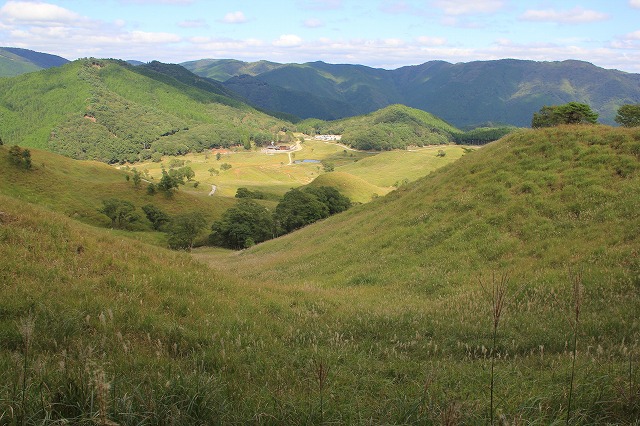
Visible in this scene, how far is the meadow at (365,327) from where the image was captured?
3914 mm

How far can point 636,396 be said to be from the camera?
4.20 meters

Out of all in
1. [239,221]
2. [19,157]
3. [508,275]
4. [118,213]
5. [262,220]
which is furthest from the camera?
[19,157]

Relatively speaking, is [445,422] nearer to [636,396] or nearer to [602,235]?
[636,396]

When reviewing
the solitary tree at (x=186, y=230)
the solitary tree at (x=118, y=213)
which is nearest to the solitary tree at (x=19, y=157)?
the solitary tree at (x=118, y=213)

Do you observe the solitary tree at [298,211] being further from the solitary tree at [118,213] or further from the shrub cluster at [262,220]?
the solitary tree at [118,213]

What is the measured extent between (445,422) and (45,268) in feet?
30.6

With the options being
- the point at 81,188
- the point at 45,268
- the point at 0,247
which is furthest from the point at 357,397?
the point at 81,188

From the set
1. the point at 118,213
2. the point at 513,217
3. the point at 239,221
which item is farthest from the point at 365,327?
the point at 118,213

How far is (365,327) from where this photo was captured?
9.00 metres

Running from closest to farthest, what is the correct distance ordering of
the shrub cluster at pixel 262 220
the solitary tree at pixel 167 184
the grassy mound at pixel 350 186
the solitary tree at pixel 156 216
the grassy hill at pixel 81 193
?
the shrub cluster at pixel 262 220
the grassy hill at pixel 81 193
the solitary tree at pixel 156 216
the solitary tree at pixel 167 184
the grassy mound at pixel 350 186

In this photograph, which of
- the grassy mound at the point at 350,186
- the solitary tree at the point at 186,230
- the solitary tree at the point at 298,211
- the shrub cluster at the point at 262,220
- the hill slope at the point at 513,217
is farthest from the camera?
the grassy mound at the point at 350,186

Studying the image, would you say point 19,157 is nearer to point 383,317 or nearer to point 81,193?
point 81,193

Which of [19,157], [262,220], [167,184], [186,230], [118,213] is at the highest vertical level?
[19,157]

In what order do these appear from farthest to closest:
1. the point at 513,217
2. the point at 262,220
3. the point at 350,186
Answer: the point at 350,186 < the point at 262,220 < the point at 513,217
